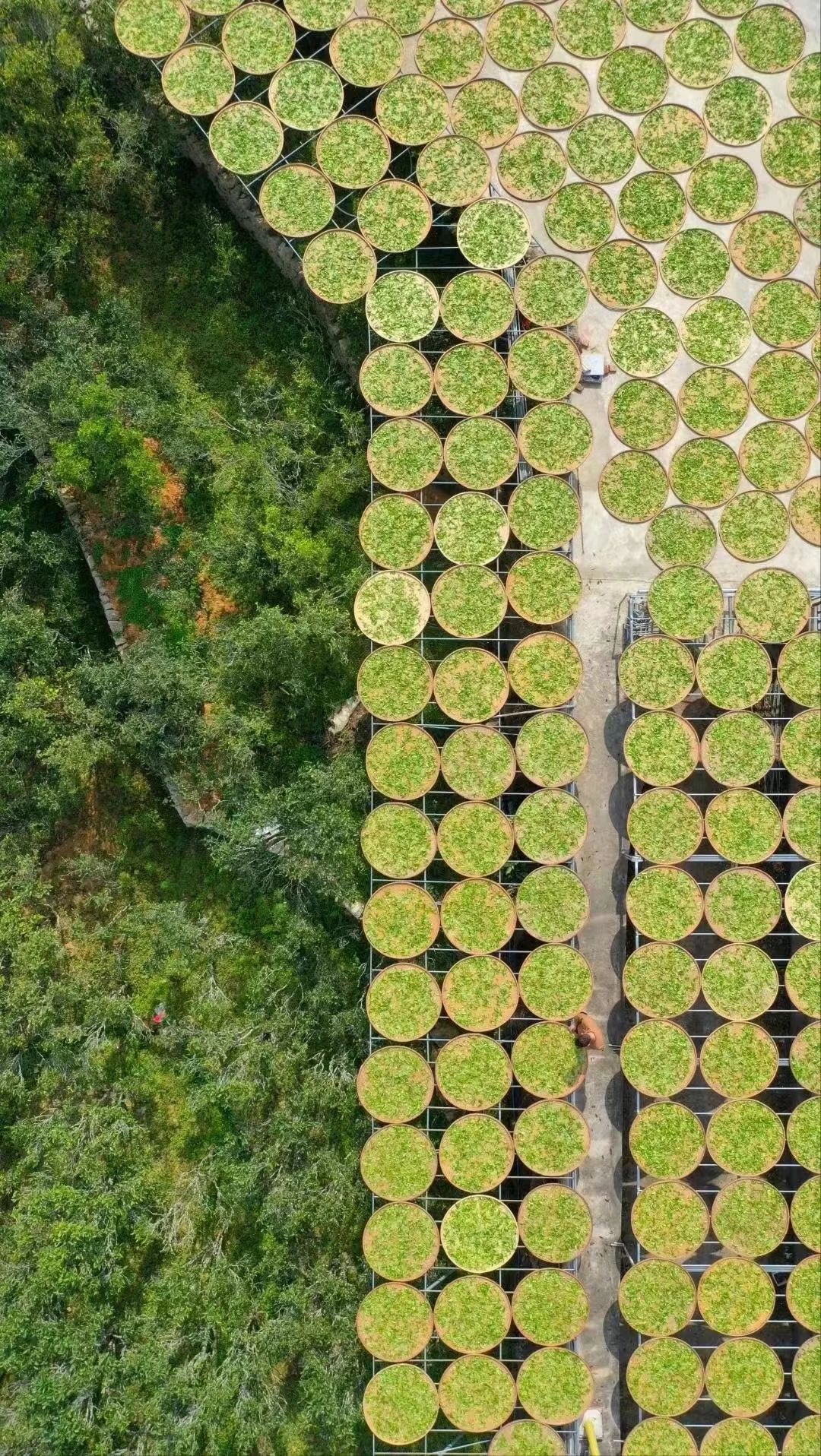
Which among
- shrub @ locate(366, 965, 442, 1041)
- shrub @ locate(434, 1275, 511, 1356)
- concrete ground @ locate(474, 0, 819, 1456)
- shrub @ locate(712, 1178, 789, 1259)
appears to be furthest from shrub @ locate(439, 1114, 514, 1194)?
shrub @ locate(712, 1178, 789, 1259)

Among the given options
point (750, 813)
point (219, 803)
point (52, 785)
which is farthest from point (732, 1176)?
point (52, 785)

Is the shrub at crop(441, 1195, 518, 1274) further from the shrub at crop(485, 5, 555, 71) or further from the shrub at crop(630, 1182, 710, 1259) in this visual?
the shrub at crop(485, 5, 555, 71)

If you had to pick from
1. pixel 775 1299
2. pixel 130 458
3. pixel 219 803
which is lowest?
pixel 775 1299

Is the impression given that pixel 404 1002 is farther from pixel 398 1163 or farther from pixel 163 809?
pixel 163 809

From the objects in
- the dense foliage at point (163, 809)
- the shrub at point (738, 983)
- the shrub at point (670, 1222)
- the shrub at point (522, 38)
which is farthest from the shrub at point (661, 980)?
the shrub at point (522, 38)

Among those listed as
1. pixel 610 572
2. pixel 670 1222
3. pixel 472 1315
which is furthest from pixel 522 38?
pixel 472 1315

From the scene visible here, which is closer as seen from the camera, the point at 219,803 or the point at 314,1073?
the point at 314,1073

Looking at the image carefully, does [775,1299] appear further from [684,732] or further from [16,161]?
[16,161]

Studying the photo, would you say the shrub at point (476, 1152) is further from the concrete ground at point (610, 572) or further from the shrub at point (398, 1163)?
the concrete ground at point (610, 572)
